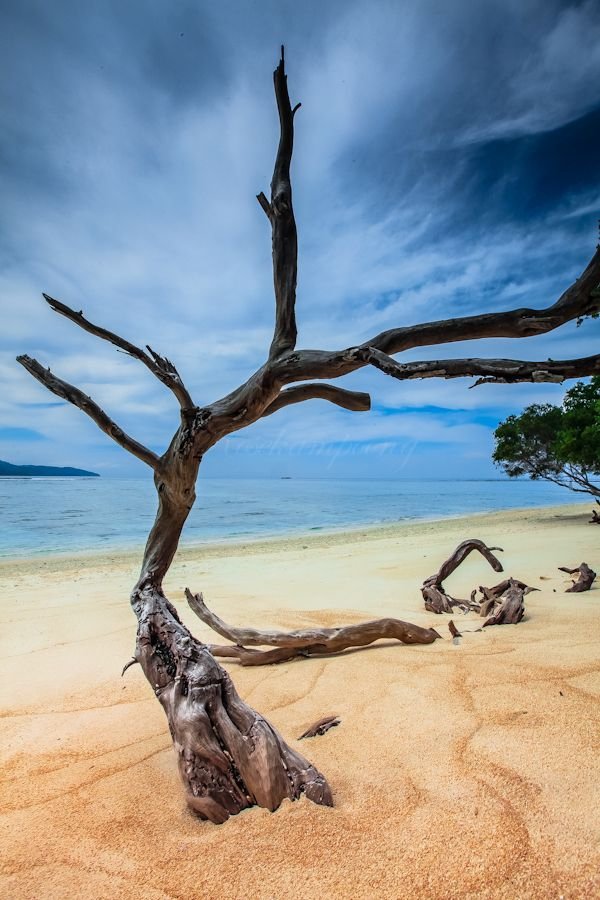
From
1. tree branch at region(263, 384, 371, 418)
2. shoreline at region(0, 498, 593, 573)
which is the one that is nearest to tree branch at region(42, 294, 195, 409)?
tree branch at region(263, 384, 371, 418)

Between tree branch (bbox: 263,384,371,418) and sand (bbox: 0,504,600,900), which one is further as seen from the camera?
tree branch (bbox: 263,384,371,418)

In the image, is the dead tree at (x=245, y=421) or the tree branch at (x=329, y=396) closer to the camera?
the dead tree at (x=245, y=421)

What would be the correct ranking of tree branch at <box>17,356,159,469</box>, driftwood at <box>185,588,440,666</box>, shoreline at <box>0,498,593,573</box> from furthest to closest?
shoreline at <box>0,498,593,573</box>
driftwood at <box>185,588,440,666</box>
tree branch at <box>17,356,159,469</box>

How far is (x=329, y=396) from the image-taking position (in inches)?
101

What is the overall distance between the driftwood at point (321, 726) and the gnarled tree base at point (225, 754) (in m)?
0.51

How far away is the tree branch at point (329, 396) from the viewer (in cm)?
254

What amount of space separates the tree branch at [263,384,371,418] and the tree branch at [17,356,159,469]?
1.00 metres

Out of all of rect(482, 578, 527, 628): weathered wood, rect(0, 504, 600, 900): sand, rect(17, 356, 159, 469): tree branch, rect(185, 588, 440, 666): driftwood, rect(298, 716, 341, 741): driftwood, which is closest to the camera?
rect(0, 504, 600, 900): sand

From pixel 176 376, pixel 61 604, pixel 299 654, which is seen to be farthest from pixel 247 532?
pixel 176 376

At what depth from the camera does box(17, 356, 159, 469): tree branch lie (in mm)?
2750

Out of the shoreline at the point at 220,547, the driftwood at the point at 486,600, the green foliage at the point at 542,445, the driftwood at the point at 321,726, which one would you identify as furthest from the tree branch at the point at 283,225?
the green foliage at the point at 542,445

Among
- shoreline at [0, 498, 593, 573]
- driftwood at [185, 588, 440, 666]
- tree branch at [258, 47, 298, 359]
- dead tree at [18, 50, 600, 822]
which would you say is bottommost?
shoreline at [0, 498, 593, 573]

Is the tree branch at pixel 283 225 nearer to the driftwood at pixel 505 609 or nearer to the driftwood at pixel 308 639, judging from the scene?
the driftwood at pixel 308 639

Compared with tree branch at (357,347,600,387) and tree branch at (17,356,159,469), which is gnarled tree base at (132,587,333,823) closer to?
tree branch at (17,356,159,469)
